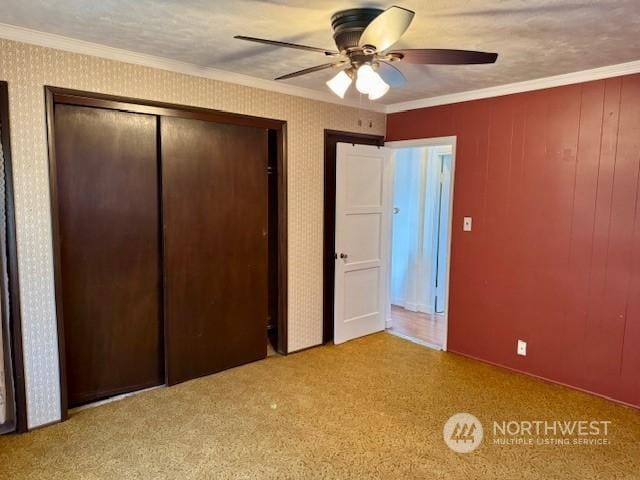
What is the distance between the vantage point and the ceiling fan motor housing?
2.05m

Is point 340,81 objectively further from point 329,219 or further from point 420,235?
point 420,235

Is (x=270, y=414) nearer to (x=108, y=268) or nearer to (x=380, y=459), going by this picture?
(x=380, y=459)

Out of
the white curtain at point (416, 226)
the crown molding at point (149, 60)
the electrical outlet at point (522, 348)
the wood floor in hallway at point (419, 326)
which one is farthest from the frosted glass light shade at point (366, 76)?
the white curtain at point (416, 226)

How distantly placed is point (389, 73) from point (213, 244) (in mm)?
1856

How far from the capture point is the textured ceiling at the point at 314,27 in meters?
2.05

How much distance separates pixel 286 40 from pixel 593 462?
2.92m

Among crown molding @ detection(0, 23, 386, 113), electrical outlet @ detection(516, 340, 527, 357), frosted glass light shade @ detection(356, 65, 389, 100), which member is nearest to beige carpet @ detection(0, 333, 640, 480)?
electrical outlet @ detection(516, 340, 527, 357)

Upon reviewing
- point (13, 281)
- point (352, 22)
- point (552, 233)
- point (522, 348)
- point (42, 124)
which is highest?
point (352, 22)

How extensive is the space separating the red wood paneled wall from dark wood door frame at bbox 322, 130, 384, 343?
862mm

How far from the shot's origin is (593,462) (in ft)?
8.04

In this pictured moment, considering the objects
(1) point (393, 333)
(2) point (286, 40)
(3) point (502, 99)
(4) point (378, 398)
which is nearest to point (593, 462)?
(4) point (378, 398)

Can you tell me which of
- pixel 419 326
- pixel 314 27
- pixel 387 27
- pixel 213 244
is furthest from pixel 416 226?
pixel 387 27

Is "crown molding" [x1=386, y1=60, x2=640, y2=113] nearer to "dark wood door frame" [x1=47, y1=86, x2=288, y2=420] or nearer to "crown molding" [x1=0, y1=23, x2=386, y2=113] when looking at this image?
"crown molding" [x1=0, y1=23, x2=386, y2=113]

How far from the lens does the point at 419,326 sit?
4.89 metres
